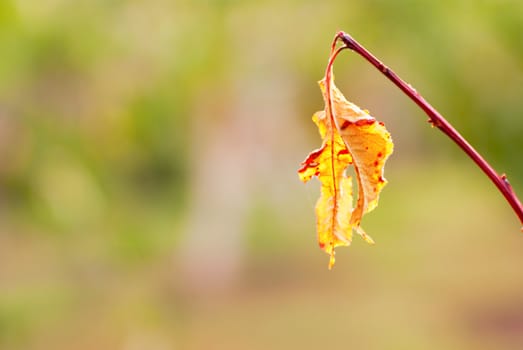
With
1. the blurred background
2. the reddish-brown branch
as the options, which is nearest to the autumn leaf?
the reddish-brown branch

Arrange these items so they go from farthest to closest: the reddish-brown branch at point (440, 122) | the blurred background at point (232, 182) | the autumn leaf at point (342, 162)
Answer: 1. the blurred background at point (232, 182)
2. the autumn leaf at point (342, 162)
3. the reddish-brown branch at point (440, 122)

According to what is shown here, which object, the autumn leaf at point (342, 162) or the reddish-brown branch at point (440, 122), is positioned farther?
the autumn leaf at point (342, 162)

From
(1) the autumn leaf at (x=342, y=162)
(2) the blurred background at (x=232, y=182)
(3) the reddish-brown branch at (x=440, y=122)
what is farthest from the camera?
(2) the blurred background at (x=232, y=182)

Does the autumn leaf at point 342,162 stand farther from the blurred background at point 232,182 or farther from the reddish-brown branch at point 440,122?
the blurred background at point 232,182

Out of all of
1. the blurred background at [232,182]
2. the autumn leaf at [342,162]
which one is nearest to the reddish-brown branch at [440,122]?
the autumn leaf at [342,162]

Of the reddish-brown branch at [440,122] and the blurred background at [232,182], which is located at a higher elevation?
the blurred background at [232,182]

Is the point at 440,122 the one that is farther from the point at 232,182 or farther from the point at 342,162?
the point at 232,182
